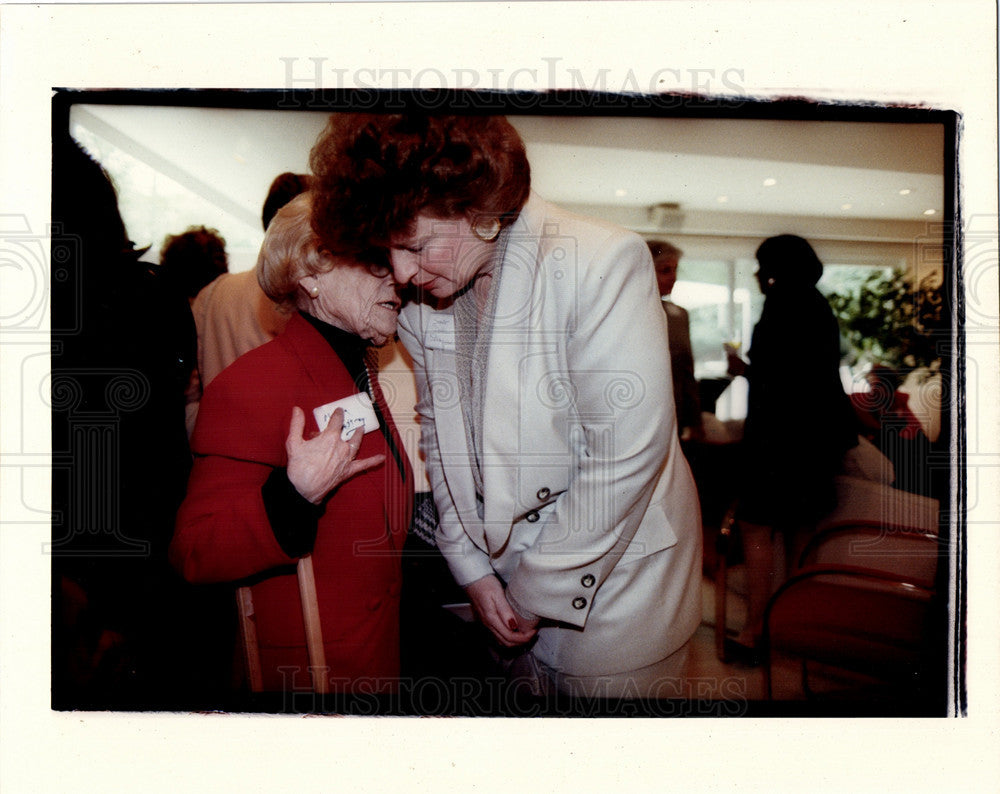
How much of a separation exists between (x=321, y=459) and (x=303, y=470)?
4cm

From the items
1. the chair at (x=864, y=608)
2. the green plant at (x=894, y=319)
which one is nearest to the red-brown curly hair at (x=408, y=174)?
the green plant at (x=894, y=319)

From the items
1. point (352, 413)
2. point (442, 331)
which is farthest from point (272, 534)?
point (442, 331)

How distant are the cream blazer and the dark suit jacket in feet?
0.07

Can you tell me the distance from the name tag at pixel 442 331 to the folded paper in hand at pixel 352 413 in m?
0.18

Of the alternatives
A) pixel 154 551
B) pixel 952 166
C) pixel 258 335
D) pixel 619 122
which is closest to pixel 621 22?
pixel 619 122

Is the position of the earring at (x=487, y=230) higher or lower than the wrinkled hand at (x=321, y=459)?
higher

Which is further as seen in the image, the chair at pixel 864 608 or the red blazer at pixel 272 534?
the chair at pixel 864 608

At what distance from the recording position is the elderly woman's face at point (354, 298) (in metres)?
1.47

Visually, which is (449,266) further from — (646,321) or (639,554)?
(639,554)

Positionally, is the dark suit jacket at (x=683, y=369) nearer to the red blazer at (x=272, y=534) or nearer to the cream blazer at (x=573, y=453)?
the cream blazer at (x=573, y=453)

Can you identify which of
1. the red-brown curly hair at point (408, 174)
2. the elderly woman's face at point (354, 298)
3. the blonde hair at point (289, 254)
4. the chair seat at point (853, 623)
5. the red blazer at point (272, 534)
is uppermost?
the red-brown curly hair at point (408, 174)

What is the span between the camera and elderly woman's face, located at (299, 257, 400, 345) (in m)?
1.47

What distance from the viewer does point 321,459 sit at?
Result: 1.49 m

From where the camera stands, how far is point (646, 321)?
4.86ft
